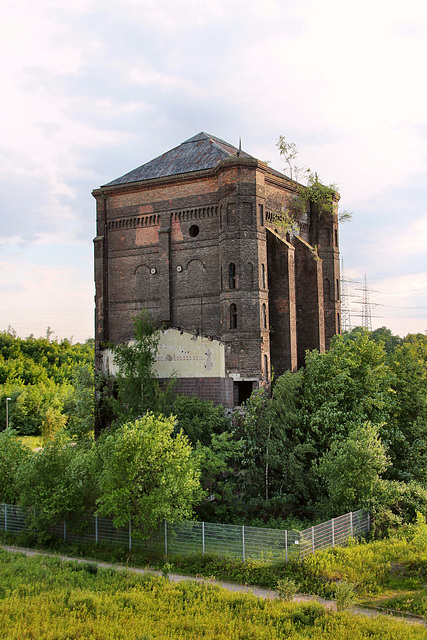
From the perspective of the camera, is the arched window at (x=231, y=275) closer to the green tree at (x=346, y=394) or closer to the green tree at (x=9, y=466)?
the green tree at (x=346, y=394)

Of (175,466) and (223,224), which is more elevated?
(223,224)

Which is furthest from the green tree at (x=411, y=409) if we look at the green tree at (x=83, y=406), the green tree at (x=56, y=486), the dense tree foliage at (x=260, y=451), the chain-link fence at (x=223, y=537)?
the green tree at (x=83, y=406)

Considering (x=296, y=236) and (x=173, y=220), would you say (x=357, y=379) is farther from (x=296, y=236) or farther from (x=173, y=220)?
(x=173, y=220)

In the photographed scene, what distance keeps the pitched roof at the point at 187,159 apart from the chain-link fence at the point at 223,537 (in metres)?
16.8

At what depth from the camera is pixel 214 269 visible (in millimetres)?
27375

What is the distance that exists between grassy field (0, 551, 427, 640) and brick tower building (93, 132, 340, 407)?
1142 cm

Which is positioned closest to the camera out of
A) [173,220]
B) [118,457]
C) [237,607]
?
[237,607]

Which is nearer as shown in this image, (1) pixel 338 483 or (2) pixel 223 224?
(1) pixel 338 483

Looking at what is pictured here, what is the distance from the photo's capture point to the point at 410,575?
1616 centimetres

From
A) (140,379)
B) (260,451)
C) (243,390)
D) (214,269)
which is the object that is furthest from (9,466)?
(214,269)

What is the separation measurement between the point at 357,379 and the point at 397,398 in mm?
2090

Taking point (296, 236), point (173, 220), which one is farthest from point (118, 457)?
point (296, 236)

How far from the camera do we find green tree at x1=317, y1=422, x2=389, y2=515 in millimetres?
19422

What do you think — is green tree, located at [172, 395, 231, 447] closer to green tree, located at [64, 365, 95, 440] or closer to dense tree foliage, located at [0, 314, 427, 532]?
dense tree foliage, located at [0, 314, 427, 532]
